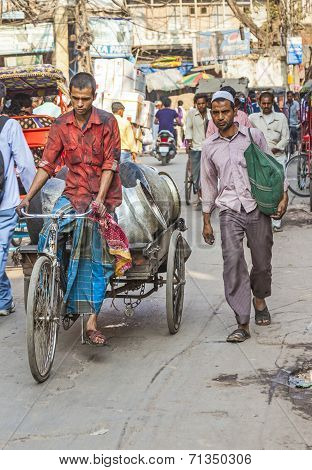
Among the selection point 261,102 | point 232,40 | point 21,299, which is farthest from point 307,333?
point 232,40

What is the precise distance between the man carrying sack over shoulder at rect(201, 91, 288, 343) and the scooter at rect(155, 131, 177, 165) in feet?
55.5

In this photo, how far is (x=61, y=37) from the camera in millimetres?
28719

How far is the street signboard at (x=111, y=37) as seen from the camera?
1165 inches

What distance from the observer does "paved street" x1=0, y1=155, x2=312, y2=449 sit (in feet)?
14.6

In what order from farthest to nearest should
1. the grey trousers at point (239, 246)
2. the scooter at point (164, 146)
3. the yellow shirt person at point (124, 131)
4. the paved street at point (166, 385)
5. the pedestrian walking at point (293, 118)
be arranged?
the pedestrian walking at point (293, 118)
the scooter at point (164, 146)
the yellow shirt person at point (124, 131)
the grey trousers at point (239, 246)
the paved street at point (166, 385)

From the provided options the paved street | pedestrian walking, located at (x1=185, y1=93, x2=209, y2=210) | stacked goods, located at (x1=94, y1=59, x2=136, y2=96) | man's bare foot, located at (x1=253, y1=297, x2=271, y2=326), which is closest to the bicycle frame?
the paved street

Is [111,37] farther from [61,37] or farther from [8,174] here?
[8,174]

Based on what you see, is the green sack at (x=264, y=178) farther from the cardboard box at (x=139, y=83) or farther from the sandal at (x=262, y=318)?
the cardboard box at (x=139, y=83)

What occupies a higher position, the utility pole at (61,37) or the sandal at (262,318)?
the utility pole at (61,37)

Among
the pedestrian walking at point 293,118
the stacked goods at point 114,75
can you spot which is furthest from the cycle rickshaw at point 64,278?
the stacked goods at point 114,75

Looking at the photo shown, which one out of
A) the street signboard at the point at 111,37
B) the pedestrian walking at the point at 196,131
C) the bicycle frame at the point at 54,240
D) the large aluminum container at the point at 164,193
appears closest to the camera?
the bicycle frame at the point at 54,240

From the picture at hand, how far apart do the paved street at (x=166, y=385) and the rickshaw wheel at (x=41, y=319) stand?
0.14 m

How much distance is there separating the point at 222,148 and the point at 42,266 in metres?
1.76

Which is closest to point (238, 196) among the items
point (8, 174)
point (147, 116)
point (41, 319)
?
point (41, 319)
